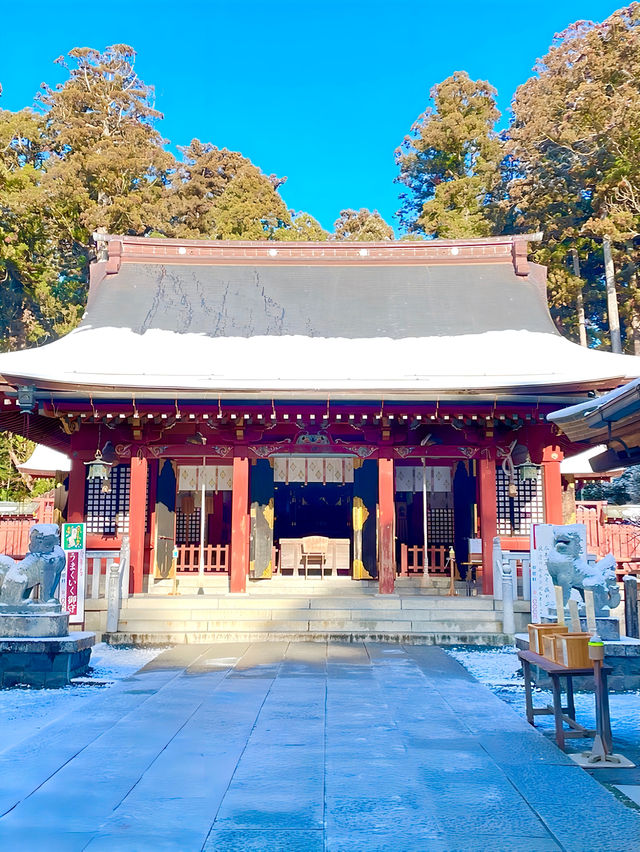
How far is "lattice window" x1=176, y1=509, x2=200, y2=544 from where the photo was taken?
17.7 m

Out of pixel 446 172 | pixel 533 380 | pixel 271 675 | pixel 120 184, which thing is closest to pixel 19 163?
pixel 120 184

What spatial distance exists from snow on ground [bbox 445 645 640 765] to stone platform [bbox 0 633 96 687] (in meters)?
5.04

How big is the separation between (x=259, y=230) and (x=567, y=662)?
1384 inches

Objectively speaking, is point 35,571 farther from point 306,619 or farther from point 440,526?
point 440,526

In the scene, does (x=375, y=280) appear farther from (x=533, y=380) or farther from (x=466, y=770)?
(x=466, y=770)

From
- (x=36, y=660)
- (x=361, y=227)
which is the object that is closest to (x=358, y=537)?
(x=36, y=660)

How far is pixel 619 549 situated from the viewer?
15242 millimetres

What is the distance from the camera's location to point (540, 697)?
8180 millimetres

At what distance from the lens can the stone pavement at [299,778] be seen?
4.04 meters

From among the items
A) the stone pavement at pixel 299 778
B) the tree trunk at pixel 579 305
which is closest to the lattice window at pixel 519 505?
the stone pavement at pixel 299 778

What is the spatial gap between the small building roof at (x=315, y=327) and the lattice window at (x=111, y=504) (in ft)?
7.20

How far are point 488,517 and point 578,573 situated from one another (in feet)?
19.1

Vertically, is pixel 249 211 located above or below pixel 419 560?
above

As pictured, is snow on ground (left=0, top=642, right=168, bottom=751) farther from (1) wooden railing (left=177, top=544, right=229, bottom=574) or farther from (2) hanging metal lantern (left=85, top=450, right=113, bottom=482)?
(1) wooden railing (left=177, top=544, right=229, bottom=574)
